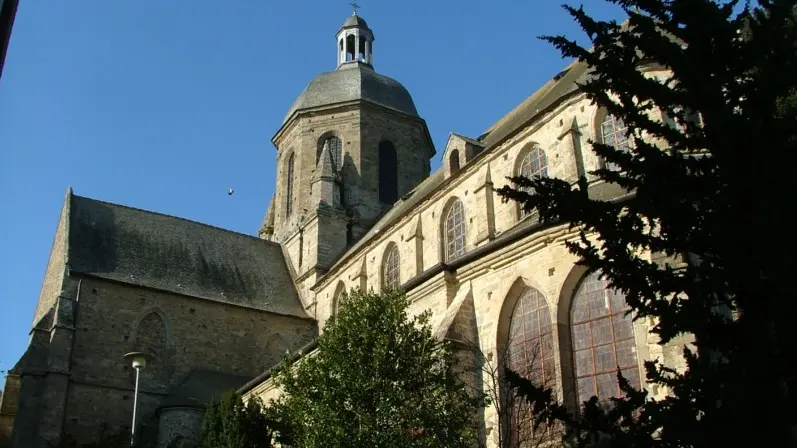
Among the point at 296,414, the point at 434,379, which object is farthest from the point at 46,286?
the point at 434,379

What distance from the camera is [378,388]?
14273mm

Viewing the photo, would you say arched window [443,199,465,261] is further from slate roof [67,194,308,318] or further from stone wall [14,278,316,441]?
slate roof [67,194,308,318]

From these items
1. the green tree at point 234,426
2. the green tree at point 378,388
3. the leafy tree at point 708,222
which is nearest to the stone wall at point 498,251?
the green tree at point 378,388

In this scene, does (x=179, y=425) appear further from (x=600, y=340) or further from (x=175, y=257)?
(x=600, y=340)

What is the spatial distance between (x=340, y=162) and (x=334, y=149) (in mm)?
783

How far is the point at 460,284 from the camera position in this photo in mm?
17828

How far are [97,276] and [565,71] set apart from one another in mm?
17332

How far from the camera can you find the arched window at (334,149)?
115 ft

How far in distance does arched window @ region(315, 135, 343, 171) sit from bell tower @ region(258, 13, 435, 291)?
0.14 ft

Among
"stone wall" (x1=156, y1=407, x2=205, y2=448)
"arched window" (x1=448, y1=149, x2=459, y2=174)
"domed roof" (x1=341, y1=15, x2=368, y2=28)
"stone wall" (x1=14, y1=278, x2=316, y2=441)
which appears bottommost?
Answer: "stone wall" (x1=156, y1=407, x2=205, y2=448)

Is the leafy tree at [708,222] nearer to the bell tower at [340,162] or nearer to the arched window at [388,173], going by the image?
the bell tower at [340,162]

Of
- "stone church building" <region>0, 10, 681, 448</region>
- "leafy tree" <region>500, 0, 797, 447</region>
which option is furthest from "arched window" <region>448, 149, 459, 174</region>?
"leafy tree" <region>500, 0, 797, 447</region>

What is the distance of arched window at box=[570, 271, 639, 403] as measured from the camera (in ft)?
48.2

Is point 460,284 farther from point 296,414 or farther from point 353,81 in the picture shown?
point 353,81
